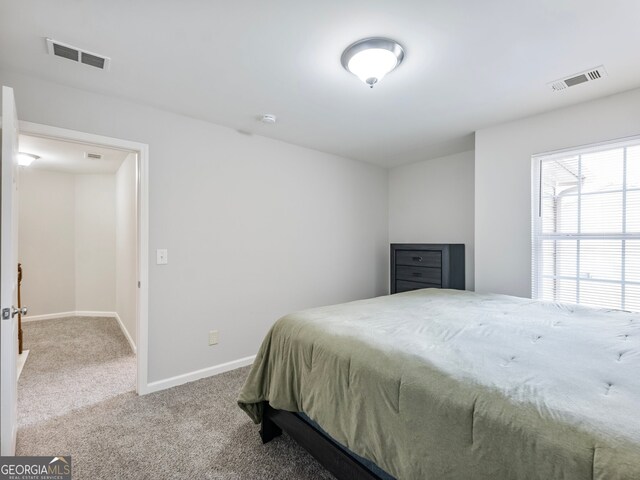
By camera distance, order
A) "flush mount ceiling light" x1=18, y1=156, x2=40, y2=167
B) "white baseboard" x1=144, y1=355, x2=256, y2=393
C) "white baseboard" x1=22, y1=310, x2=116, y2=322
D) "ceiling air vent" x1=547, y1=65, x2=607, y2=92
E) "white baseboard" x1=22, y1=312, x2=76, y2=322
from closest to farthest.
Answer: "ceiling air vent" x1=547, y1=65, x2=607, y2=92 < "white baseboard" x1=144, y1=355, x2=256, y2=393 < "flush mount ceiling light" x1=18, y1=156, x2=40, y2=167 < "white baseboard" x1=22, y1=312, x2=76, y2=322 < "white baseboard" x1=22, y1=310, x2=116, y2=322

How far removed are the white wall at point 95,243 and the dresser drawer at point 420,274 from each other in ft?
15.3

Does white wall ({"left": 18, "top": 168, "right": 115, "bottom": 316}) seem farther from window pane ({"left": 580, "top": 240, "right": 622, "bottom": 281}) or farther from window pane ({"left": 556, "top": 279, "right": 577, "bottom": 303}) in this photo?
window pane ({"left": 580, "top": 240, "right": 622, "bottom": 281})

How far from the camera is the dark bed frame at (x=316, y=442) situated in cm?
131

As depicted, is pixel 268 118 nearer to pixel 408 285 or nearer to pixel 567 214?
pixel 408 285

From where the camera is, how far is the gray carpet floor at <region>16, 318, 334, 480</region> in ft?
5.32

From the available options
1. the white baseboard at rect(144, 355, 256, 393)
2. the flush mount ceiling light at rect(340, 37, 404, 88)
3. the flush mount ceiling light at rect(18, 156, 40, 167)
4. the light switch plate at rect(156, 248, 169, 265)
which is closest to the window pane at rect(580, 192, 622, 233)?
the flush mount ceiling light at rect(340, 37, 404, 88)

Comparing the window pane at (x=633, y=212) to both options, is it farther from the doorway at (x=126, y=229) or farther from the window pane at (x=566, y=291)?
the doorway at (x=126, y=229)

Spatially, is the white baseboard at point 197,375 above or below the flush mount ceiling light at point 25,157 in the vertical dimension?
below

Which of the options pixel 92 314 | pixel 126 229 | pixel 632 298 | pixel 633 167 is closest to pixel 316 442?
pixel 632 298

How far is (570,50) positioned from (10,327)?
3.32 metres

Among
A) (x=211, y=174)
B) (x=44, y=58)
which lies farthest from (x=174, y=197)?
(x=44, y=58)

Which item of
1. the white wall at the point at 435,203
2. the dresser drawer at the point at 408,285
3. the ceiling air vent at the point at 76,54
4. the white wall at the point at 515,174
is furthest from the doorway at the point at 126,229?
the white wall at the point at 435,203

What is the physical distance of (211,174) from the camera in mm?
2824

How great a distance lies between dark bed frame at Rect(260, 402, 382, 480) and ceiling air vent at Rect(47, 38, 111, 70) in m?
2.29
